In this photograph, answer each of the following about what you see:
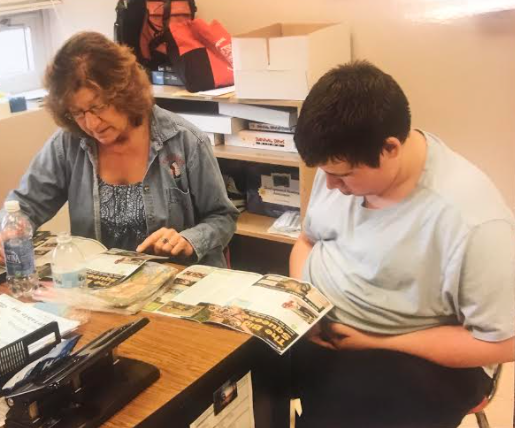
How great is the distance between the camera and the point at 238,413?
1.34 m

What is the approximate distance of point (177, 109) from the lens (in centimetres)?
302

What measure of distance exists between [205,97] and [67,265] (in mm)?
1291

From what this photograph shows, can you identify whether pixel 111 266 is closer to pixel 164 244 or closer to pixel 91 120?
pixel 164 244

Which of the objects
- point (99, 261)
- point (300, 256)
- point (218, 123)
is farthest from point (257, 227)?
point (99, 261)

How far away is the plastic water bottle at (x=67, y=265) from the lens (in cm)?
150

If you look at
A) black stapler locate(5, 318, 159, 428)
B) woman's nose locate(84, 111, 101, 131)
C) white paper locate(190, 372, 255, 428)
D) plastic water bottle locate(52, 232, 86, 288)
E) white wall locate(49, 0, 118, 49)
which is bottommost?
white paper locate(190, 372, 255, 428)

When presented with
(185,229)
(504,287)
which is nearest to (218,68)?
(185,229)

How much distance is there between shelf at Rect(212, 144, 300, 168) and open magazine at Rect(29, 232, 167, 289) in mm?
1048

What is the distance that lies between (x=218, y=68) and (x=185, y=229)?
1.05 m

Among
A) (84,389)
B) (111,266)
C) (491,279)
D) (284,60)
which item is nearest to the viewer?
(84,389)

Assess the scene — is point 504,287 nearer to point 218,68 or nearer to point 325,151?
point 325,151

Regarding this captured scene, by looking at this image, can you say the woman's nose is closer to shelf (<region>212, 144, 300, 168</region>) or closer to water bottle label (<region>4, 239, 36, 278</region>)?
water bottle label (<region>4, 239, 36, 278</region>)

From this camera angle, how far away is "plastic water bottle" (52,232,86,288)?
1.50 m

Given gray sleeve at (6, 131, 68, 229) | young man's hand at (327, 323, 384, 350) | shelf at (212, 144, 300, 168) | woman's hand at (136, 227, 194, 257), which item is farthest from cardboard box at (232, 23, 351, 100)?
young man's hand at (327, 323, 384, 350)
